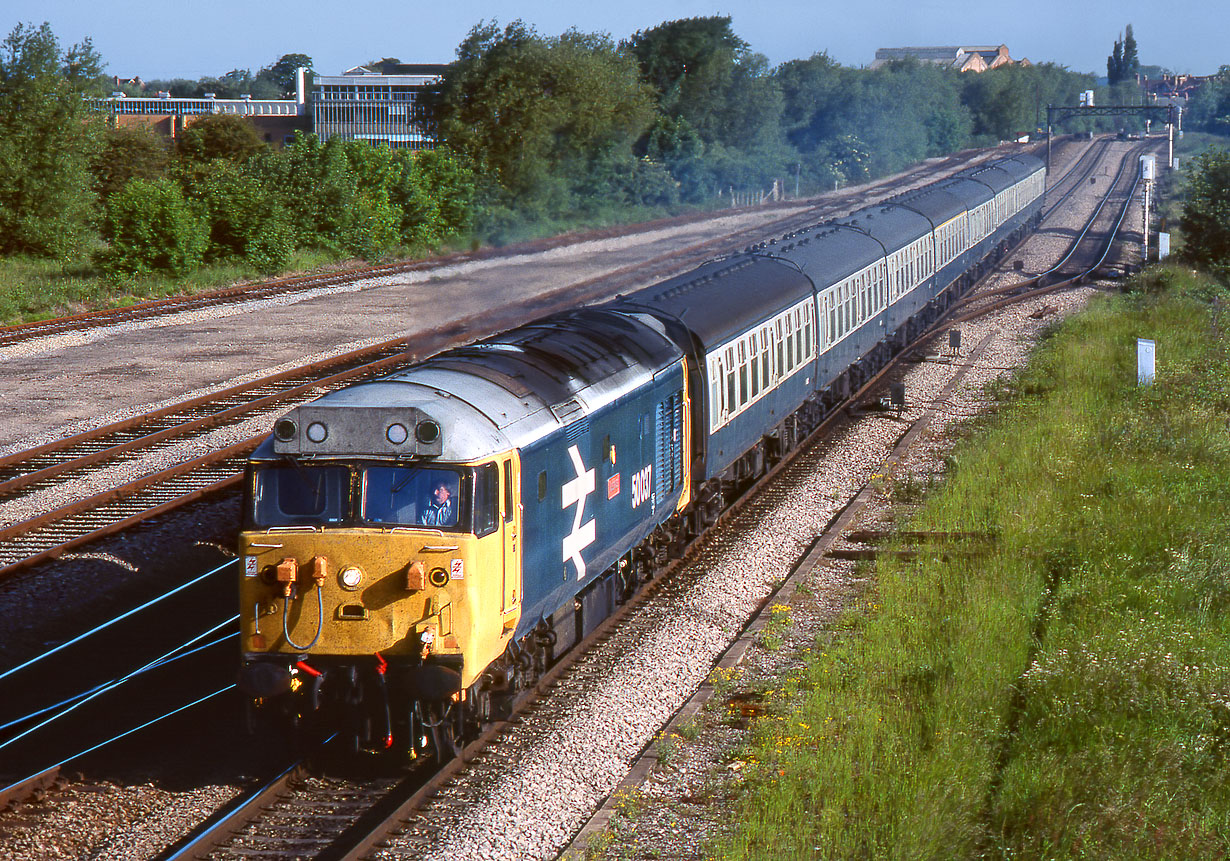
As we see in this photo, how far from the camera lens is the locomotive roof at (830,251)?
2298 centimetres

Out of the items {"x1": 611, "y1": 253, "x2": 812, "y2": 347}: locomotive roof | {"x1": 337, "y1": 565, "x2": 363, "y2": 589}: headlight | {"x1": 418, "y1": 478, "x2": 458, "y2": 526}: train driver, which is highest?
{"x1": 611, "y1": 253, "x2": 812, "y2": 347}: locomotive roof

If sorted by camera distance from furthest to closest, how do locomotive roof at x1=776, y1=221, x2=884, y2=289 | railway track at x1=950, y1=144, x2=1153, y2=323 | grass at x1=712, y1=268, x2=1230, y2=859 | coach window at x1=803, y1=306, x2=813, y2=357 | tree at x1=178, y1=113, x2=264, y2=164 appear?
tree at x1=178, y1=113, x2=264, y2=164, railway track at x1=950, y1=144, x2=1153, y2=323, locomotive roof at x1=776, y1=221, x2=884, y2=289, coach window at x1=803, y1=306, x2=813, y2=357, grass at x1=712, y1=268, x2=1230, y2=859

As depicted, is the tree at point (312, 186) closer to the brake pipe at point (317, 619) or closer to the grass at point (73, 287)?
the grass at point (73, 287)

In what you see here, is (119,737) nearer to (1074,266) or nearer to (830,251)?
(830,251)

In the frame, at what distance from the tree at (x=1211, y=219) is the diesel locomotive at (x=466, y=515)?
33589mm

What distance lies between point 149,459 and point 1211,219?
1489 inches

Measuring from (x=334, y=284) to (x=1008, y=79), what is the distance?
106 metres

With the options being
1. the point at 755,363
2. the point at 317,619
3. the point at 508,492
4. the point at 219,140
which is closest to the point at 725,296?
the point at 755,363

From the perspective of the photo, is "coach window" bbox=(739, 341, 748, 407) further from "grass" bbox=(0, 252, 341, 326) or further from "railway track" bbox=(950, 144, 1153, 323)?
"grass" bbox=(0, 252, 341, 326)

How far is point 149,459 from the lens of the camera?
814 inches

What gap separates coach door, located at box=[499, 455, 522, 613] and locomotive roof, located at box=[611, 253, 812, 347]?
6.32 meters

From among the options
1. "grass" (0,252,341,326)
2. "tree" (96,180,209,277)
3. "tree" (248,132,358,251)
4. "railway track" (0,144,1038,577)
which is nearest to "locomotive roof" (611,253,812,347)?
"railway track" (0,144,1038,577)

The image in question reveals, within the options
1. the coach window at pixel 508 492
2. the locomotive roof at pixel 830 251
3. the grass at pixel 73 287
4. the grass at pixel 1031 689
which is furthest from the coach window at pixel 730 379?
the grass at pixel 73 287

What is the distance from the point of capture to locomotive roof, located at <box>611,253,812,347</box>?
1678cm
